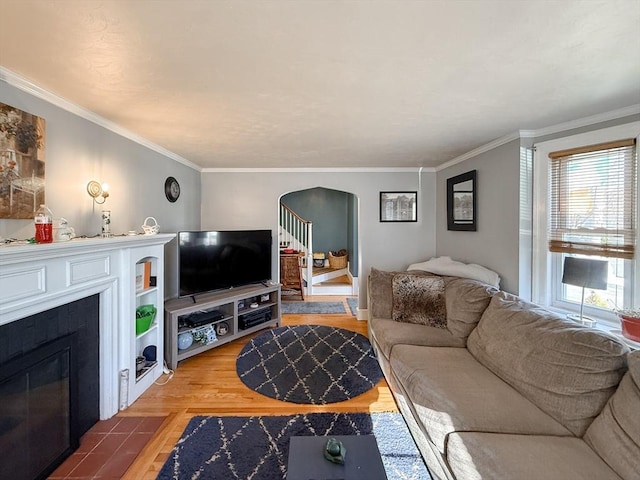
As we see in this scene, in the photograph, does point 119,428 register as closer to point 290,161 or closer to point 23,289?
point 23,289

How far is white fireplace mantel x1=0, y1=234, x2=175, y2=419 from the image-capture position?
139cm

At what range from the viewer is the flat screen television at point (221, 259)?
10.0 ft

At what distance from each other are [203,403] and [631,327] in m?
3.13

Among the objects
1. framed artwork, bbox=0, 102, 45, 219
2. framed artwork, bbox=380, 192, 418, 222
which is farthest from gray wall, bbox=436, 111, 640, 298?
framed artwork, bbox=0, 102, 45, 219

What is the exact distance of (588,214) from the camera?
222cm

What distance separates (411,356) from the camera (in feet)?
7.06

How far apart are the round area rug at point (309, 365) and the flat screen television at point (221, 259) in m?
0.84

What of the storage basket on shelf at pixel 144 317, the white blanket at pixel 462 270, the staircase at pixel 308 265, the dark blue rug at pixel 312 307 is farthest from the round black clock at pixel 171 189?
the white blanket at pixel 462 270

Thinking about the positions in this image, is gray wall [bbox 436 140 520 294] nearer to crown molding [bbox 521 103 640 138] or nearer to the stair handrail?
crown molding [bbox 521 103 640 138]

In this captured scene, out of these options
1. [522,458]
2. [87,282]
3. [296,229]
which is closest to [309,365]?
[522,458]

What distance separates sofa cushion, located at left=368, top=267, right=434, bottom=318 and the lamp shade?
1.50 metres

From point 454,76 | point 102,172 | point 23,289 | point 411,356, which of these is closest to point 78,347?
point 23,289

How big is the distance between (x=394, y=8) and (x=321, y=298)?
4851 millimetres

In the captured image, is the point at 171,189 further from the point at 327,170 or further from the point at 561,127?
the point at 561,127
